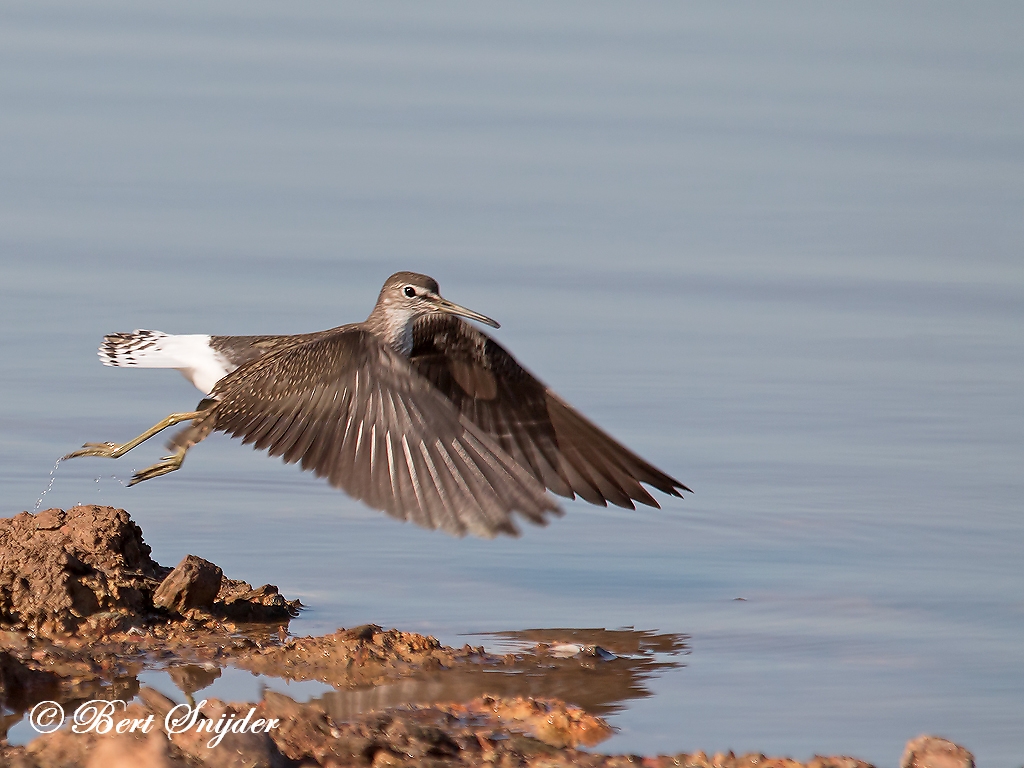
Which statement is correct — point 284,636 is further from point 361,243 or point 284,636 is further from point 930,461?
point 361,243

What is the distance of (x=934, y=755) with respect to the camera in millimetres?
4926

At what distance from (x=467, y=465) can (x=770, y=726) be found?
1.54m

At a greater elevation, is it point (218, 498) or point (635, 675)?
point (218, 498)

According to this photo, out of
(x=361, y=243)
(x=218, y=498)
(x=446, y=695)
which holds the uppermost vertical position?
(x=361, y=243)

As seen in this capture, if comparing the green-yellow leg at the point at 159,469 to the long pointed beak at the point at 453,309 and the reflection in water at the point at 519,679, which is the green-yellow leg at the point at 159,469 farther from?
the reflection in water at the point at 519,679

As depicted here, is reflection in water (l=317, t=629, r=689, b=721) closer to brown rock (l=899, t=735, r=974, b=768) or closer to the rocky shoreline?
the rocky shoreline

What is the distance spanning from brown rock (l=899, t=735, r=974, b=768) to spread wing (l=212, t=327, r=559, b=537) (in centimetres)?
174

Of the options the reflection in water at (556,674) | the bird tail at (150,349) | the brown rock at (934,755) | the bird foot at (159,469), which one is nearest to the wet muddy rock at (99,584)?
the bird foot at (159,469)

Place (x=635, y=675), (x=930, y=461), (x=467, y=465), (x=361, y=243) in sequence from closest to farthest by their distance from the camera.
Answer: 1. (x=635, y=675)
2. (x=467, y=465)
3. (x=930, y=461)
4. (x=361, y=243)

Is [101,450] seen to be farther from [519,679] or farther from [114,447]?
[519,679]

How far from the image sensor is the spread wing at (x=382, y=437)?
6.36m

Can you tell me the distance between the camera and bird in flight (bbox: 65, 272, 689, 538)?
21.1ft

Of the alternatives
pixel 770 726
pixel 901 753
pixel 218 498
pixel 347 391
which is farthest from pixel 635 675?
pixel 218 498

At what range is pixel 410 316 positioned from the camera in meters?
7.48
